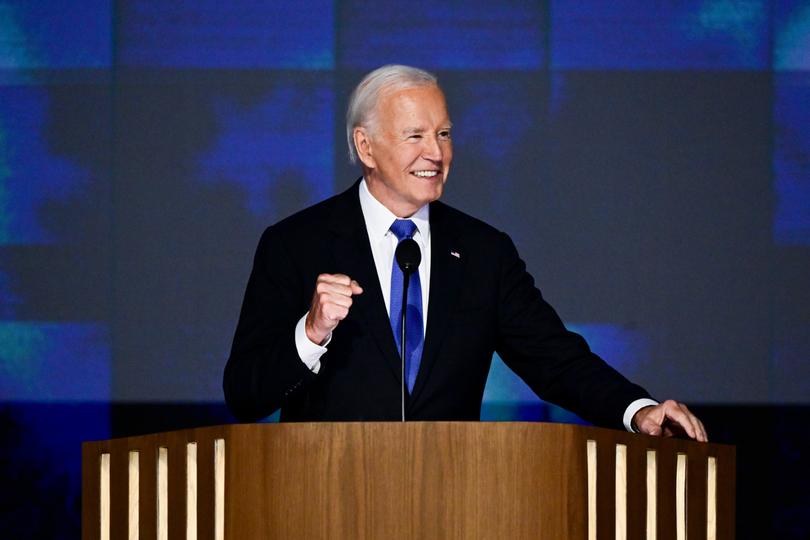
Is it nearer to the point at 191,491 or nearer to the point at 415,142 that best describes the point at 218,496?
the point at 191,491

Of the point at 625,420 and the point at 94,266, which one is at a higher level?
the point at 94,266

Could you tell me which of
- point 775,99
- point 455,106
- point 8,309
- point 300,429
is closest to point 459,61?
point 455,106

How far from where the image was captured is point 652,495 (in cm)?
206

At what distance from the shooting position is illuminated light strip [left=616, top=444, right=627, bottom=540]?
208 cm

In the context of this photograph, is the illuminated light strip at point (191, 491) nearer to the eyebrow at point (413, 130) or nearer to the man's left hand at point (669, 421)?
the man's left hand at point (669, 421)

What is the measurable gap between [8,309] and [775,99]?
2560mm

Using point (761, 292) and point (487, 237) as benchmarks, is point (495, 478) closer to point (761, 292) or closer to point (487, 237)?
point (487, 237)

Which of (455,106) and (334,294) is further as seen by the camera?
(455,106)

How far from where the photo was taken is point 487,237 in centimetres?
306

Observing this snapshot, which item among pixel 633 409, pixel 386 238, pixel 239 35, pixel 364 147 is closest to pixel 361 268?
pixel 386 238

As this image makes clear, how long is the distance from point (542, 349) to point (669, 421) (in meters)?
0.59

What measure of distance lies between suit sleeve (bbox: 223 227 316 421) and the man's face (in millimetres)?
301

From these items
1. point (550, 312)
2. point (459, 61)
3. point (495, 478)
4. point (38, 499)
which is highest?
point (459, 61)

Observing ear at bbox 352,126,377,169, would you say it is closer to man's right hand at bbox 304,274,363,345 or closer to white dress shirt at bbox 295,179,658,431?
white dress shirt at bbox 295,179,658,431
